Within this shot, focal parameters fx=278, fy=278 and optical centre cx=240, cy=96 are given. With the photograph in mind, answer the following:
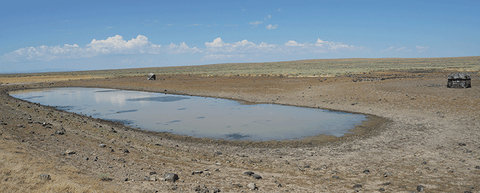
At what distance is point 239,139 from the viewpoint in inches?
486

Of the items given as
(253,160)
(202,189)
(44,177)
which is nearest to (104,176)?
(44,177)

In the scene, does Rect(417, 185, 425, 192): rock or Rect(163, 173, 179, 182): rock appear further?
Rect(163, 173, 179, 182): rock

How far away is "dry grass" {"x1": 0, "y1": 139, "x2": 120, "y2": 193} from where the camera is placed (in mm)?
5582

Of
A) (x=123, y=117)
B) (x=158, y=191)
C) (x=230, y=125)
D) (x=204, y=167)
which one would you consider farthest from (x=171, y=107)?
(x=158, y=191)

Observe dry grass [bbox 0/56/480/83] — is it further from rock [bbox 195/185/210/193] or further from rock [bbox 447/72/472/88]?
rock [bbox 195/185/210/193]

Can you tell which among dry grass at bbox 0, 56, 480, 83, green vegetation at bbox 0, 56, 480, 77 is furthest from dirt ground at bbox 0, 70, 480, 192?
green vegetation at bbox 0, 56, 480, 77

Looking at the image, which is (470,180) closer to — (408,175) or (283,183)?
(408,175)

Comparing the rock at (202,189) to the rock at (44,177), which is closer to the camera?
the rock at (44,177)

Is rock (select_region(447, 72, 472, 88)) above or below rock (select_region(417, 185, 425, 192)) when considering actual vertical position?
above

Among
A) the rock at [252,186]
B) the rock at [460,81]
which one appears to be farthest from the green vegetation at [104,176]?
the rock at [460,81]

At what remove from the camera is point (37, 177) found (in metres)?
5.97

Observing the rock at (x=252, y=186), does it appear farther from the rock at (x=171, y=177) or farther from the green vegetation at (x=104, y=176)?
the green vegetation at (x=104, y=176)

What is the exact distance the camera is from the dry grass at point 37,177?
5582 millimetres

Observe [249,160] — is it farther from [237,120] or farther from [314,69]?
[314,69]
